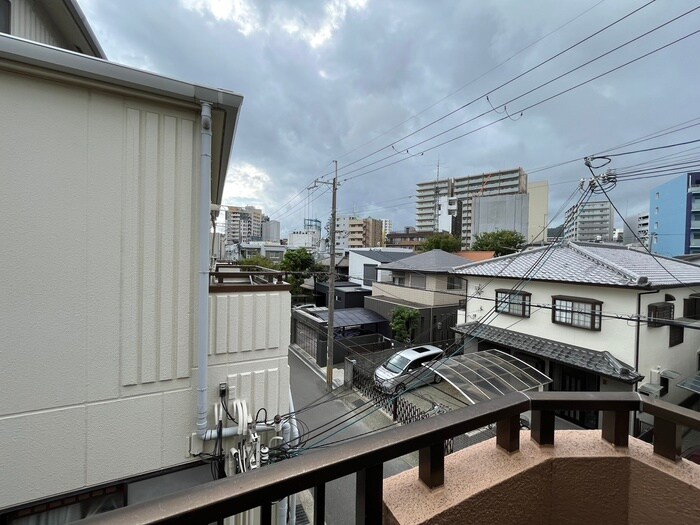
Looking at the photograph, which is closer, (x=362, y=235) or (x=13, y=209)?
(x=13, y=209)

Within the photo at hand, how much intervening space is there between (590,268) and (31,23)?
519 inches

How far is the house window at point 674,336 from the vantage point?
31.1 ft

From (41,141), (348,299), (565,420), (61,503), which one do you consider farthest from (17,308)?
(348,299)

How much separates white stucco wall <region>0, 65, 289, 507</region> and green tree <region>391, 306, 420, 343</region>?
13.4 m

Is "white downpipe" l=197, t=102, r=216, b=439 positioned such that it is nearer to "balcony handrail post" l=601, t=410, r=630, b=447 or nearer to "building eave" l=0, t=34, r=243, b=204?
"building eave" l=0, t=34, r=243, b=204

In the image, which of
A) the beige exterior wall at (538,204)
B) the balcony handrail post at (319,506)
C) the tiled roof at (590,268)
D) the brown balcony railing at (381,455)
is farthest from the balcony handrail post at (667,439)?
the beige exterior wall at (538,204)

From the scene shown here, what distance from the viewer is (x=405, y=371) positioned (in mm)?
11188

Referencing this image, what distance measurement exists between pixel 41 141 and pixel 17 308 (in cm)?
129

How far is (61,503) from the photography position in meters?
2.61

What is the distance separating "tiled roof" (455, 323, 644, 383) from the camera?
8117mm

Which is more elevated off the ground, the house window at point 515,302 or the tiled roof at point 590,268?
the tiled roof at point 590,268

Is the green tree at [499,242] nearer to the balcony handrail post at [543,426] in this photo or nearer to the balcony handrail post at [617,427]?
the balcony handrail post at [617,427]

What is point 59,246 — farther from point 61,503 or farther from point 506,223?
point 506,223

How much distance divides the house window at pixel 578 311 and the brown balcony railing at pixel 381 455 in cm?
886
